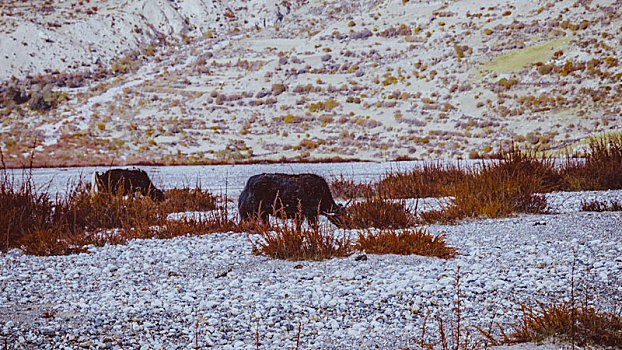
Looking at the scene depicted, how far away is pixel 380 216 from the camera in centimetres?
679

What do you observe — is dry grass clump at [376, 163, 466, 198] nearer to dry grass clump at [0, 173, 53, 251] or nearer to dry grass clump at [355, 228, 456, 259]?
dry grass clump at [355, 228, 456, 259]

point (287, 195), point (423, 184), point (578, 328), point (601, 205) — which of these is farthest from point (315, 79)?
point (578, 328)

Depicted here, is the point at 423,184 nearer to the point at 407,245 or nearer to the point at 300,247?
the point at 407,245

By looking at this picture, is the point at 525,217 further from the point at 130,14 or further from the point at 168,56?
the point at 130,14

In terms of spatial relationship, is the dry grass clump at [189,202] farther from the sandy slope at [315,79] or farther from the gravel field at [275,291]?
the sandy slope at [315,79]

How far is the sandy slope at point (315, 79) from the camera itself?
28.8 meters

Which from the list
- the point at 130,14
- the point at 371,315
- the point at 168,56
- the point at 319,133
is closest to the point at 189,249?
the point at 371,315

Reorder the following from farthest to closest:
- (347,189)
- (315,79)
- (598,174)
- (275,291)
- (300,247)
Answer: (315,79)
(347,189)
(598,174)
(300,247)
(275,291)

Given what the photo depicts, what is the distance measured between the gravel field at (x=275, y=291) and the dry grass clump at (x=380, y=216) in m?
1.11

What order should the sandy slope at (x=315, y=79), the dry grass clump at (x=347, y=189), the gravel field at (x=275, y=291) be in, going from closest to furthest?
1. the gravel field at (x=275, y=291)
2. the dry grass clump at (x=347, y=189)
3. the sandy slope at (x=315, y=79)

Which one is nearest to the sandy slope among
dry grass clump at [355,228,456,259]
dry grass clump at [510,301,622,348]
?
dry grass clump at [355,228,456,259]

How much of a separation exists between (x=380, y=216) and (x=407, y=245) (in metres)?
1.59

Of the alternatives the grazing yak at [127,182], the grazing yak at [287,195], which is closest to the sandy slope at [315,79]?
the grazing yak at [127,182]

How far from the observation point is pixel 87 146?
3005 cm
